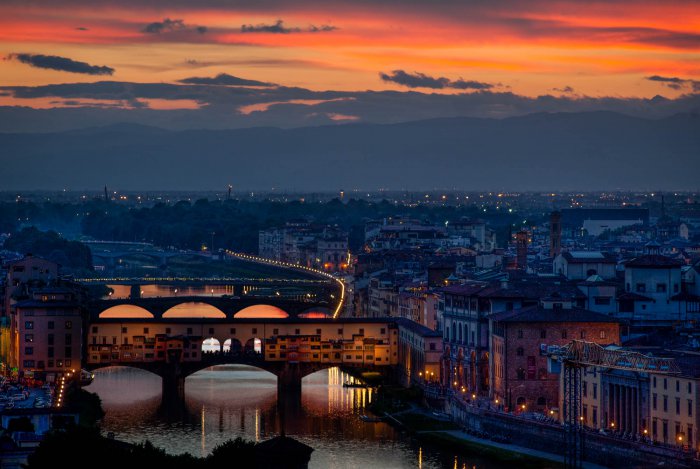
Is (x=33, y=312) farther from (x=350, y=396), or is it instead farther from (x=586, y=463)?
(x=586, y=463)

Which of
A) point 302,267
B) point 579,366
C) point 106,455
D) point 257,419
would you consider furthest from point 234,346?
point 302,267

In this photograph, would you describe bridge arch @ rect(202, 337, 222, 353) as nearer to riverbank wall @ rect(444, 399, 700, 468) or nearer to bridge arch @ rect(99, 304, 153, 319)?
bridge arch @ rect(99, 304, 153, 319)

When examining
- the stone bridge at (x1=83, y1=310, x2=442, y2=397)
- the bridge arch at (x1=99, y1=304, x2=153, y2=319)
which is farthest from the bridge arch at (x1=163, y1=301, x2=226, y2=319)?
the stone bridge at (x1=83, y1=310, x2=442, y2=397)

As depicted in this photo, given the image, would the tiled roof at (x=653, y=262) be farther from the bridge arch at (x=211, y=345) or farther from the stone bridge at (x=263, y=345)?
the bridge arch at (x=211, y=345)

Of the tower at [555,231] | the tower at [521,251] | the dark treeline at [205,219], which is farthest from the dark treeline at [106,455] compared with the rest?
the dark treeline at [205,219]

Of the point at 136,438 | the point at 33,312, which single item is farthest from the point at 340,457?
the point at 33,312

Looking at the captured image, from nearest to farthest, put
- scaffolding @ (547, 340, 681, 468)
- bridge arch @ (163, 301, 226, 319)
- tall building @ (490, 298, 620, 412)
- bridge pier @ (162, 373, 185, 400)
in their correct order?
→ scaffolding @ (547, 340, 681, 468), tall building @ (490, 298, 620, 412), bridge pier @ (162, 373, 185, 400), bridge arch @ (163, 301, 226, 319)
